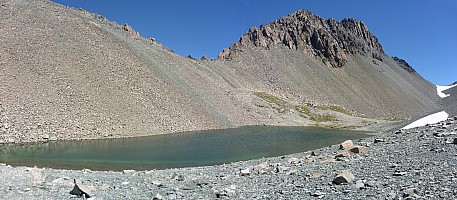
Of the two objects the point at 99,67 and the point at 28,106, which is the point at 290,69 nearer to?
the point at 99,67

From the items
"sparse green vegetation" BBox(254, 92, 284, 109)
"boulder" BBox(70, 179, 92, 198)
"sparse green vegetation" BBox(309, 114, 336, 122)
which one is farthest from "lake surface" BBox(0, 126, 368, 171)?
"sparse green vegetation" BBox(254, 92, 284, 109)

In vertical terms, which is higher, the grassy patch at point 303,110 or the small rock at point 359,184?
the grassy patch at point 303,110

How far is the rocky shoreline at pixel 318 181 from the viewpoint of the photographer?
12836 millimetres

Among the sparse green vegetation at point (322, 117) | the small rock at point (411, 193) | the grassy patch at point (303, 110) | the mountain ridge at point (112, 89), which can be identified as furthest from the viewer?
the grassy patch at point (303, 110)

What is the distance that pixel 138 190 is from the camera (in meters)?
17.5

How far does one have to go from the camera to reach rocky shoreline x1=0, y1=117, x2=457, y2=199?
1284 centimetres

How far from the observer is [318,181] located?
51.3ft

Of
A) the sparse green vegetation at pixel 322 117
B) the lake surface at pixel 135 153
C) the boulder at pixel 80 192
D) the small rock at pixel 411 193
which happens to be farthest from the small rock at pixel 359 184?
the sparse green vegetation at pixel 322 117

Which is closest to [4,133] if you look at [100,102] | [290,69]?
[100,102]

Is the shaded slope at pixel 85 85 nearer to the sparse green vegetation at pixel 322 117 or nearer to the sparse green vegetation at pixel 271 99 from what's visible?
the sparse green vegetation at pixel 271 99

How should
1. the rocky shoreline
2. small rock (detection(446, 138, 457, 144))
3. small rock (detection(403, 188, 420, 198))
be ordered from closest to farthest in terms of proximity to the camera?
small rock (detection(403, 188, 420, 198)) < the rocky shoreline < small rock (detection(446, 138, 457, 144))

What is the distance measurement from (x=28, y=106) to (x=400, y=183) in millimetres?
51882

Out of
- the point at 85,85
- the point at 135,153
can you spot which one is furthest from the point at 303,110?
the point at 135,153

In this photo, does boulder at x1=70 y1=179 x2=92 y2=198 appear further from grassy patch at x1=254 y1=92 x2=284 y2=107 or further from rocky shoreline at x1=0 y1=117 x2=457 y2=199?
grassy patch at x1=254 y1=92 x2=284 y2=107
